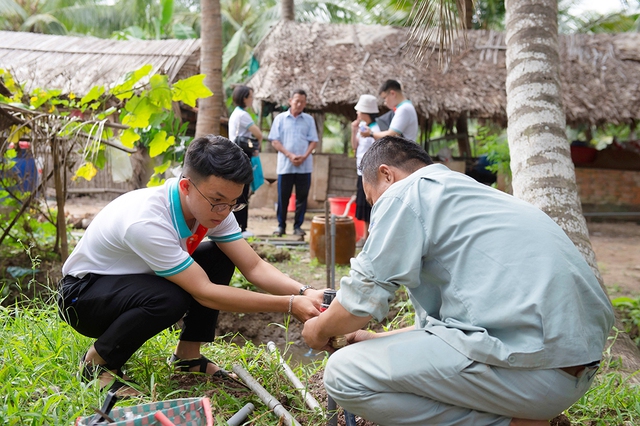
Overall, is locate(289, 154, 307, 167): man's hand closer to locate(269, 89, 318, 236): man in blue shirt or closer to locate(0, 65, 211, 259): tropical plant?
locate(269, 89, 318, 236): man in blue shirt

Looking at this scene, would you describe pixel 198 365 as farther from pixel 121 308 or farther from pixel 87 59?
pixel 87 59

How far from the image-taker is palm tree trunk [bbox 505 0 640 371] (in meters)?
3.74

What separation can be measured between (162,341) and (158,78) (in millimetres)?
1968

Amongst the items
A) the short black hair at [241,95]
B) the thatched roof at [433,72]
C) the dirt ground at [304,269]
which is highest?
the thatched roof at [433,72]

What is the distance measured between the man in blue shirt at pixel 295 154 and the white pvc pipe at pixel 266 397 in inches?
201

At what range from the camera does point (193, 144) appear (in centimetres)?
265

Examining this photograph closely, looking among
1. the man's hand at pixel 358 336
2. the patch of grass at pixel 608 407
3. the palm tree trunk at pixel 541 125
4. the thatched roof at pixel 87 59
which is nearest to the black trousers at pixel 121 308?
the man's hand at pixel 358 336

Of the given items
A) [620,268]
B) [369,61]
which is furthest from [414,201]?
[369,61]

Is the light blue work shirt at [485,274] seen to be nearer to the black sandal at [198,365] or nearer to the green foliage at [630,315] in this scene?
the black sandal at [198,365]

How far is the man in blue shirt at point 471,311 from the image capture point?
1.90m

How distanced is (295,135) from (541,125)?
15.6 ft

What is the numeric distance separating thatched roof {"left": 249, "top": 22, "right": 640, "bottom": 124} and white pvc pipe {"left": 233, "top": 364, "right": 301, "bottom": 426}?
7.86 metres

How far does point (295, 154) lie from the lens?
8.27m

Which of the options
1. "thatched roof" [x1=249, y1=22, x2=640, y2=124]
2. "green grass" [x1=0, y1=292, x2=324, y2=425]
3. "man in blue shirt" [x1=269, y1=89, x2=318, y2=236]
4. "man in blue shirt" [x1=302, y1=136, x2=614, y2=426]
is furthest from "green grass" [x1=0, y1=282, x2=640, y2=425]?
"thatched roof" [x1=249, y1=22, x2=640, y2=124]
